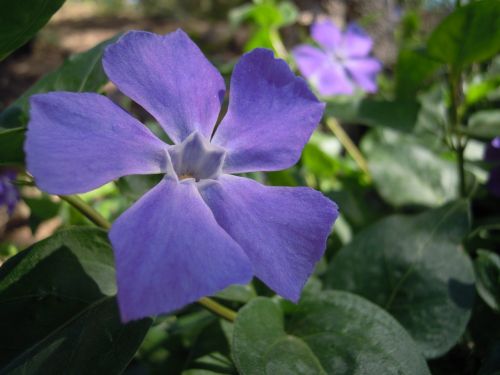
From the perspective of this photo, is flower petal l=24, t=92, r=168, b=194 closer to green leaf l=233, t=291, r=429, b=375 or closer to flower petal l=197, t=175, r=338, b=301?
flower petal l=197, t=175, r=338, b=301

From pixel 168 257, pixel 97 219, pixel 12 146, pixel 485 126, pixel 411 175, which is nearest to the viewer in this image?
pixel 168 257

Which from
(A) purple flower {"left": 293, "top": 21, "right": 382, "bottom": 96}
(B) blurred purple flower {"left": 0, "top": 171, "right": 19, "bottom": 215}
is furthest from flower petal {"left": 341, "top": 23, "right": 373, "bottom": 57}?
(B) blurred purple flower {"left": 0, "top": 171, "right": 19, "bottom": 215}

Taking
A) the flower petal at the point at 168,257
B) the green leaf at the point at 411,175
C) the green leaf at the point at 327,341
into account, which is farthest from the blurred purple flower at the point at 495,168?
the flower petal at the point at 168,257

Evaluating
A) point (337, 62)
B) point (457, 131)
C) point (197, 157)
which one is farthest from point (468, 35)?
point (337, 62)

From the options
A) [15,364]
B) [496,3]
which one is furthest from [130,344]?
[496,3]

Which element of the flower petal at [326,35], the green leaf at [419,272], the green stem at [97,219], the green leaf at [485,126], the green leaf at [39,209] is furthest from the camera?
the flower petal at [326,35]

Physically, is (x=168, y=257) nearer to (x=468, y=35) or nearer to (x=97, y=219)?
(x=97, y=219)

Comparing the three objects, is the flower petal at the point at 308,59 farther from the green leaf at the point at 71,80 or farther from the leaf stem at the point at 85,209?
the leaf stem at the point at 85,209
